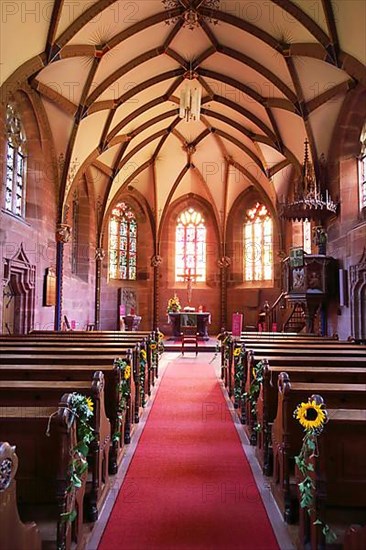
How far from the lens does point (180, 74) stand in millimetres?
13438

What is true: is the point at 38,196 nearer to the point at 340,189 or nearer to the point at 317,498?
the point at 340,189

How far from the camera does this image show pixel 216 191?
2014 cm

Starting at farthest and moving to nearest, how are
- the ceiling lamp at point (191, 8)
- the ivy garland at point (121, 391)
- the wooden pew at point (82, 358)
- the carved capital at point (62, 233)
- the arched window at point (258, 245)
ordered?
the arched window at point (258, 245)
the carved capital at point (62, 233)
the ceiling lamp at point (191, 8)
the wooden pew at point (82, 358)
the ivy garland at point (121, 391)

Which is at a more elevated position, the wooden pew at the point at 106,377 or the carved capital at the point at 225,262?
the carved capital at the point at 225,262

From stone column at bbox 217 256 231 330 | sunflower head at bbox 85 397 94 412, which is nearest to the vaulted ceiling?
stone column at bbox 217 256 231 330

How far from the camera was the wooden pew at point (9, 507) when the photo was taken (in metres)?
1.91

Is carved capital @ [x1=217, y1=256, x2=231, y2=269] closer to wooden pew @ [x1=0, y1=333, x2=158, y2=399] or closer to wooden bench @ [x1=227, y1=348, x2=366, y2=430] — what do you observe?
wooden pew @ [x1=0, y1=333, x2=158, y2=399]

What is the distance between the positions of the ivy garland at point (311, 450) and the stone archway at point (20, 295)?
9282 millimetres

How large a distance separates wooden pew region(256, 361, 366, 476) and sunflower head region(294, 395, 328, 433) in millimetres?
1544

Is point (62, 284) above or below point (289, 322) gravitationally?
above

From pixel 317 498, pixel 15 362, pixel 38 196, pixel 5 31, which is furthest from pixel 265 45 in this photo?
pixel 317 498

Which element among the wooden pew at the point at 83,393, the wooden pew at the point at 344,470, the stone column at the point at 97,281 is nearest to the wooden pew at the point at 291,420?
the wooden pew at the point at 344,470

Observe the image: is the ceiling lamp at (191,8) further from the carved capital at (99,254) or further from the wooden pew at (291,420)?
the wooden pew at (291,420)

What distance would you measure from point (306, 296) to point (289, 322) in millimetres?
4314
